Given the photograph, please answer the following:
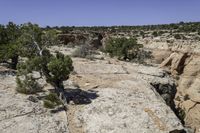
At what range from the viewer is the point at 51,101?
59.6ft

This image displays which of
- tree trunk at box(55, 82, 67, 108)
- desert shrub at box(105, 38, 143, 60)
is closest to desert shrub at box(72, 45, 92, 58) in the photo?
desert shrub at box(105, 38, 143, 60)

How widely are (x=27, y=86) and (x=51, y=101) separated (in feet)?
8.62

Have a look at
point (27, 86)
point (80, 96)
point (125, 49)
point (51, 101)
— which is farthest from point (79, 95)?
point (125, 49)

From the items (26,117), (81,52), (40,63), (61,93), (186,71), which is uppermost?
(40,63)

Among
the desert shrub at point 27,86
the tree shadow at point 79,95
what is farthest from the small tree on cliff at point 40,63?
the tree shadow at point 79,95

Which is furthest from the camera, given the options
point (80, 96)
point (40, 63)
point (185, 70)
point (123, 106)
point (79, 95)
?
point (185, 70)

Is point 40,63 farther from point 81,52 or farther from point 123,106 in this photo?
point 81,52

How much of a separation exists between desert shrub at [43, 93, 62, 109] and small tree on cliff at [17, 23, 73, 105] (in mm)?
495

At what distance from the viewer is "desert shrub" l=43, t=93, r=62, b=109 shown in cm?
1777

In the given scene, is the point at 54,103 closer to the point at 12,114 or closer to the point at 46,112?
the point at 46,112

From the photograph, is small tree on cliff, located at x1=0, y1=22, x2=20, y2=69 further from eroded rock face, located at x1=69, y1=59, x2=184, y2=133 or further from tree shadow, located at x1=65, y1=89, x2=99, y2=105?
tree shadow, located at x1=65, y1=89, x2=99, y2=105

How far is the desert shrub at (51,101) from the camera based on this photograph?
17766mm

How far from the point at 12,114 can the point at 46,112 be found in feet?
5.51

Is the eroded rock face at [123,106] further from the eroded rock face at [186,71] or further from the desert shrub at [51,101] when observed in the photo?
the eroded rock face at [186,71]
